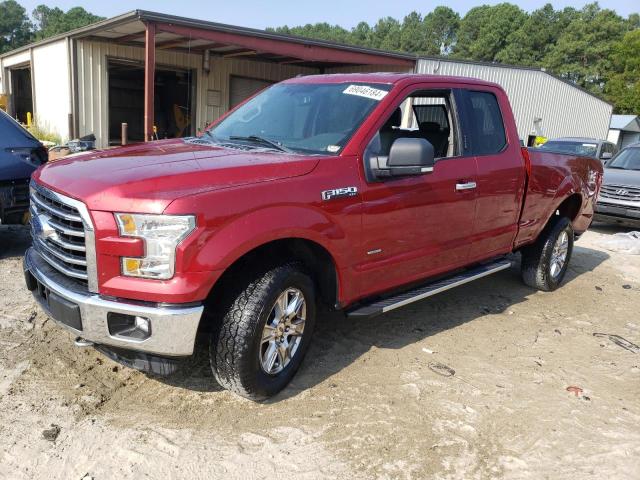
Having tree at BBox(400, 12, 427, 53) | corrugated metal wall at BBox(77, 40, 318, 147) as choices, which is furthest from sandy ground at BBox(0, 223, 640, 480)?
tree at BBox(400, 12, 427, 53)

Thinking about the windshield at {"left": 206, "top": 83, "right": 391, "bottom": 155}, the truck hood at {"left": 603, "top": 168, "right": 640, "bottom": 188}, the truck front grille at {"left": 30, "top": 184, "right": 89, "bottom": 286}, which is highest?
the windshield at {"left": 206, "top": 83, "right": 391, "bottom": 155}

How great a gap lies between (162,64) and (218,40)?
5.03 m

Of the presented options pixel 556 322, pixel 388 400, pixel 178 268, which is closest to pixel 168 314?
pixel 178 268

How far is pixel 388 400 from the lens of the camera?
3324 mm

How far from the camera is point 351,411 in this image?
3.17 m

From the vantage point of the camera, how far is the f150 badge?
316 centimetres

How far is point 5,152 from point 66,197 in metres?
3.21

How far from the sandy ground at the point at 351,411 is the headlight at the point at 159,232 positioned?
37.8 inches

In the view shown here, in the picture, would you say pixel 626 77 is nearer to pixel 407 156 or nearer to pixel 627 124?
pixel 627 124

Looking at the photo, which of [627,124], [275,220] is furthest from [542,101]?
[275,220]

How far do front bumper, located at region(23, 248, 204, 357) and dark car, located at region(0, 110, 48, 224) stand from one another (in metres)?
3.02

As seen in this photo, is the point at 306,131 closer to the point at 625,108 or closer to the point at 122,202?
the point at 122,202

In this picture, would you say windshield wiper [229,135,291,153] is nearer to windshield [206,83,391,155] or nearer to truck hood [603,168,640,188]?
windshield [206,83,391,155]

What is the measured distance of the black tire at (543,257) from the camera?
5.67 meters
